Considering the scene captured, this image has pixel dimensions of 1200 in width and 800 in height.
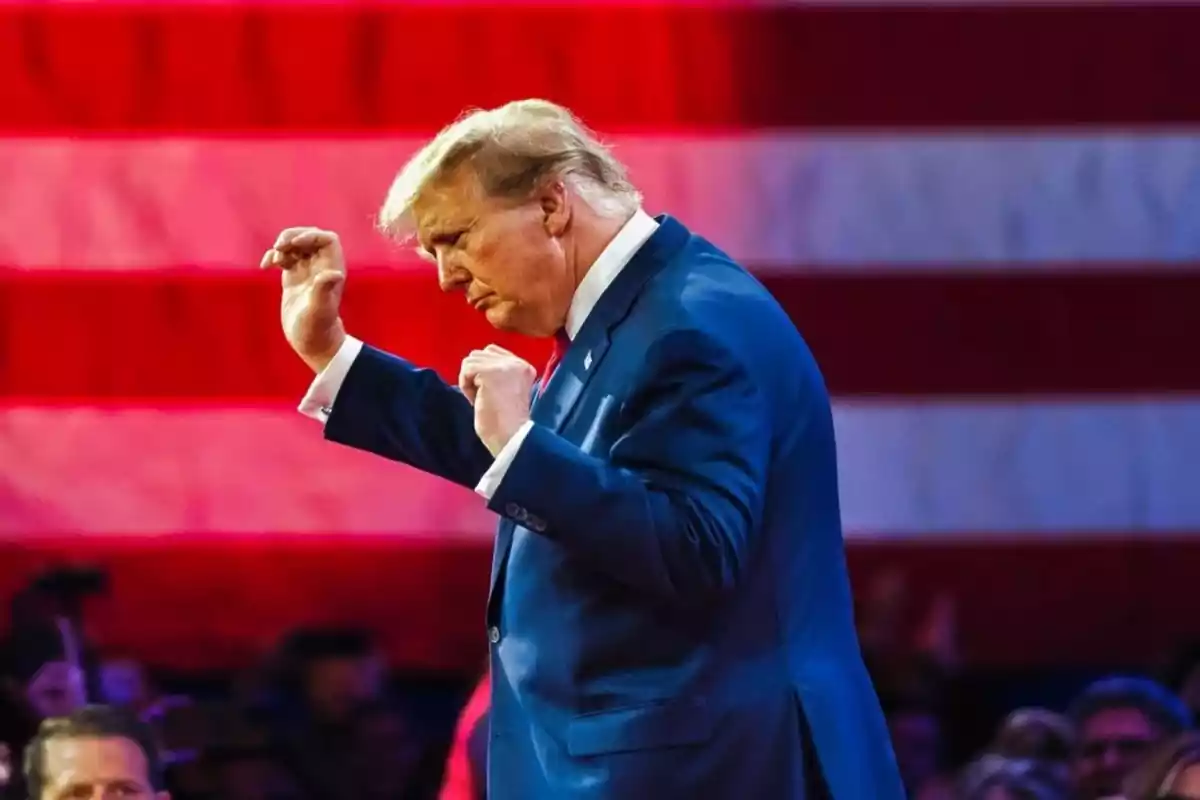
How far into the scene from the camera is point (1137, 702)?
377 centimetres

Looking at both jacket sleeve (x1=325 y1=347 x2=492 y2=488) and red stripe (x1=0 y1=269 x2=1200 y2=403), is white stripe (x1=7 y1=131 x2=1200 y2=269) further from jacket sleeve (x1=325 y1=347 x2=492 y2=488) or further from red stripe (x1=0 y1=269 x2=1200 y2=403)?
jacket sleeve (x1=325 y1=347 x2=492 y2=488)

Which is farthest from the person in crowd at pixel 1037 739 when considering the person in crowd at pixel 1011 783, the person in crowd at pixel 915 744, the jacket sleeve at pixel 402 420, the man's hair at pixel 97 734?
the jacket sleeve at pixel 402 420

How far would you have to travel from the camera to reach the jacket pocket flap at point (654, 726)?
1.75m

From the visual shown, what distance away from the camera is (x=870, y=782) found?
1.82 meters

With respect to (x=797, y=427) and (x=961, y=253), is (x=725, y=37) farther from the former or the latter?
(x=797, y=427)

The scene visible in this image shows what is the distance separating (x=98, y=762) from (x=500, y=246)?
123 centimetres

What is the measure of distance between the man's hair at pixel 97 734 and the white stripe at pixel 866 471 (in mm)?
1318

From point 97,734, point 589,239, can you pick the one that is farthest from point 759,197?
point 589,239

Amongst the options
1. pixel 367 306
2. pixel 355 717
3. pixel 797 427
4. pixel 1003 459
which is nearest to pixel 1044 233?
pixel 1003 459

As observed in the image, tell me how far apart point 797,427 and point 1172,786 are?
1.63 metres

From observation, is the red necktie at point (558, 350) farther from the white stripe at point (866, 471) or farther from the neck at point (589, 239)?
the white stripe at point (866, 471)

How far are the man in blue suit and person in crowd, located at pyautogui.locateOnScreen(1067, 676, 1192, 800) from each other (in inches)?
79.5

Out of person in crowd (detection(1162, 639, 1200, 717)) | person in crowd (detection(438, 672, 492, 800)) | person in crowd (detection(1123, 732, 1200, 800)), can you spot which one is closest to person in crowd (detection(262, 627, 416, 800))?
person in crowd (detection(438, 672, 492, 800))

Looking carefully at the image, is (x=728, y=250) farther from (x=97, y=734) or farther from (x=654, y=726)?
(x=654, y=726)
